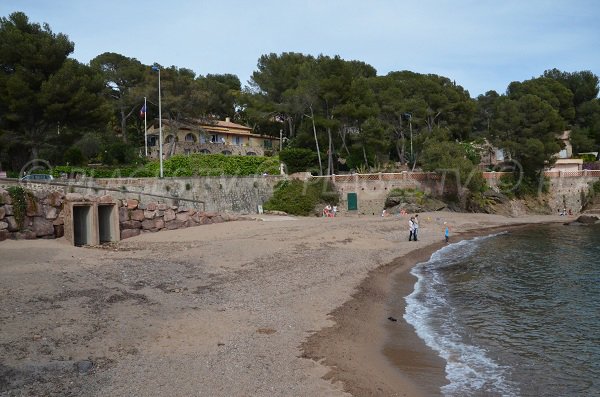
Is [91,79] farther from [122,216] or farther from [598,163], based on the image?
[598,163]

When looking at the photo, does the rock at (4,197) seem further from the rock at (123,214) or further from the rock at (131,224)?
the rock at (131,224)

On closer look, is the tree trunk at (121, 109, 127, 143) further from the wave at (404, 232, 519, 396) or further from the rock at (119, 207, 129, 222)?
the wave at (404, 232, 519, 396)

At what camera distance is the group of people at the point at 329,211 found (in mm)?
42278

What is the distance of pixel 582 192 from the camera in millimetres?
54000

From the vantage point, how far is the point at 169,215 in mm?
28203

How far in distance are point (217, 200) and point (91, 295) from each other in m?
25.0

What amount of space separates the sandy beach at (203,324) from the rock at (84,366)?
31 mm

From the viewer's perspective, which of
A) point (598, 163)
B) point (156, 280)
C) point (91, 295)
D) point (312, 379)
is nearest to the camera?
point (312, 379)

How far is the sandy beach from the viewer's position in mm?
8742

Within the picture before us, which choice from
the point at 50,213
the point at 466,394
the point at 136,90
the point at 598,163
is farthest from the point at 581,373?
the point at 598,163

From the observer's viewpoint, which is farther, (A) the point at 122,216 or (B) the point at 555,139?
(B) the point at 555,139

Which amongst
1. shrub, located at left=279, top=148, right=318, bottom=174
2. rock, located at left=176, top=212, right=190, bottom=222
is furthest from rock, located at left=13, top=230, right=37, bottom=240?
shrub, located at left=279, top=148, right=318, bottom=174

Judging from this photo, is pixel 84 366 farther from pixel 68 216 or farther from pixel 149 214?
pixel 149 214

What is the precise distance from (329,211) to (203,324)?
3114 cm
